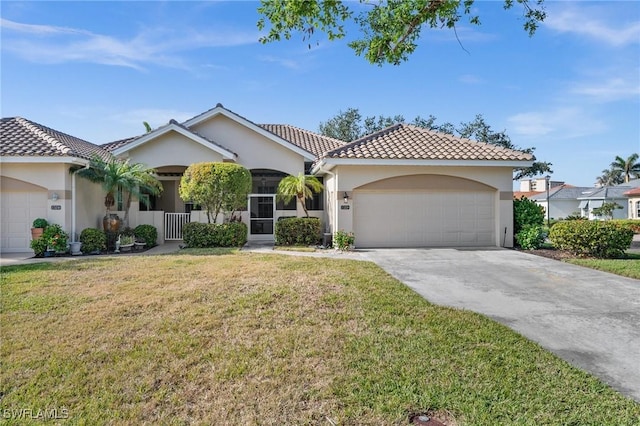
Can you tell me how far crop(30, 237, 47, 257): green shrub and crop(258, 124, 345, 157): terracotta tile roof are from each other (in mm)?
11741

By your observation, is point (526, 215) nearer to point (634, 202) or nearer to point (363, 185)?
point (363, 185)

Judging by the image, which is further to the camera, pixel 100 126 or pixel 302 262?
pixel 100 126

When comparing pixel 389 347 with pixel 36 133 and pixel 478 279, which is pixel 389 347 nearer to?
pixel 478 279

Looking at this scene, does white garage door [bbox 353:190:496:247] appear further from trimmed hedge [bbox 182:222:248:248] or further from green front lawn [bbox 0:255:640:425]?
green front lawn [bbox 0:255:640:425]

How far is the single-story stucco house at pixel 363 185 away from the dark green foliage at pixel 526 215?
384 mm

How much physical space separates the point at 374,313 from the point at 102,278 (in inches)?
269

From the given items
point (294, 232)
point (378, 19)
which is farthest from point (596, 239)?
point (294, 232)

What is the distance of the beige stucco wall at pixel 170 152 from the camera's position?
17.8 metres

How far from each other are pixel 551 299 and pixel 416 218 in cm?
817

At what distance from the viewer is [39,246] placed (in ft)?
44.3

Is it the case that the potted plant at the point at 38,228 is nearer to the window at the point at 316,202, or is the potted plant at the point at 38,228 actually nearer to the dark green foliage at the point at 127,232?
the dark green foliage at the point at 127,232

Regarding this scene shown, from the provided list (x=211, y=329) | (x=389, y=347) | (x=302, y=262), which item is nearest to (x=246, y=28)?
(x=302, y=262)

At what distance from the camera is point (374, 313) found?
634 centimetres

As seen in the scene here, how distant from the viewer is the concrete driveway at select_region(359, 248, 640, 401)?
487 centimetres
